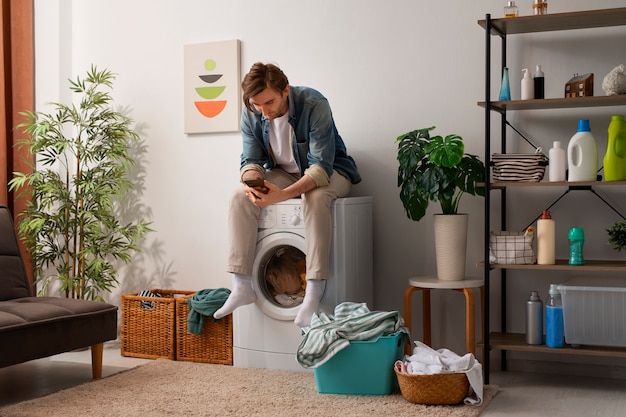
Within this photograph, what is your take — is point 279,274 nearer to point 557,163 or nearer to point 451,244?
point 451,244

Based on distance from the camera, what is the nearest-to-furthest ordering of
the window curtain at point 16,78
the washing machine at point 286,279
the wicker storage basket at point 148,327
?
the washing machine at point 286,279 < the wicker storage basket at point 148,327 < the window curtain at point 16,78

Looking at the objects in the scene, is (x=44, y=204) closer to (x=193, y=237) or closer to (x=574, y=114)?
(x=193, y=237)

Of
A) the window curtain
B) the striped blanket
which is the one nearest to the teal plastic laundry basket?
the striped blanket

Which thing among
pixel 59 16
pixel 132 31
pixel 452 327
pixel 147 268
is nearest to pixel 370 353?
pixel 452 327

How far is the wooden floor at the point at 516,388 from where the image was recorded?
10.2 ft

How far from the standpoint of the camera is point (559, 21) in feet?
11.5

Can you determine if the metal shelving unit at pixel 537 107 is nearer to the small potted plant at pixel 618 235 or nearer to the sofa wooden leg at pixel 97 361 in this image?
the small potted plant at pixel 618 235

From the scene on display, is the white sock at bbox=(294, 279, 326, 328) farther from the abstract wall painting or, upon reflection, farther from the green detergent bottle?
the green detergent bottle

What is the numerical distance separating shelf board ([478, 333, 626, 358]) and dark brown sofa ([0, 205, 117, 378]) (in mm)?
1701

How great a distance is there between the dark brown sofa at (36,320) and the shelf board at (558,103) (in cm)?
193

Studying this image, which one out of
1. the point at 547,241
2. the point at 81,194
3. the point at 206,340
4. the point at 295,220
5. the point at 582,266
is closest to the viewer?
the point at 582,266

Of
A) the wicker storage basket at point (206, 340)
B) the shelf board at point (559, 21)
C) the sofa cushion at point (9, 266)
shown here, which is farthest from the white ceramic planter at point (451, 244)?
the sofa cushion at point (9, 266)

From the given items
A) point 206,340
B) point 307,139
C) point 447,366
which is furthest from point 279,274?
point 447,366

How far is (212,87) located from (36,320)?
174 cm
